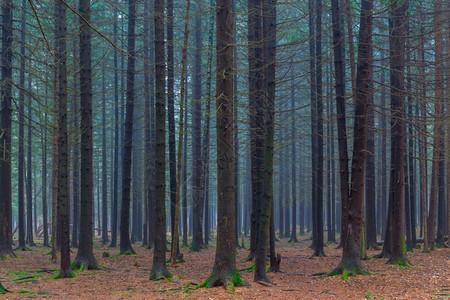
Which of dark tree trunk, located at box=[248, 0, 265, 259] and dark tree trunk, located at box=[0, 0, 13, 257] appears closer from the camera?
dark tree trunk, located at box=[248, 0, 265, 259]

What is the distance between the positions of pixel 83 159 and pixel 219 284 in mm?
6598

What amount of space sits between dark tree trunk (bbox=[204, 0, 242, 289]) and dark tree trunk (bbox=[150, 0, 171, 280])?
246 centimetres

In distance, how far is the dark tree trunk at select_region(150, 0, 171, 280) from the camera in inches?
452

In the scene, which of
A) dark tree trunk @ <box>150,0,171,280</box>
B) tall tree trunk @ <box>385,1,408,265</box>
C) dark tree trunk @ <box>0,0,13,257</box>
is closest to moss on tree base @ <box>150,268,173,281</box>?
dark tree trunk @ <box>150,0,171,280</box>

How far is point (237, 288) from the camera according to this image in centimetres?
905

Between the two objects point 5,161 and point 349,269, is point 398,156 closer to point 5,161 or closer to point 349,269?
point 349,269

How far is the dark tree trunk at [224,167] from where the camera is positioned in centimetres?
927

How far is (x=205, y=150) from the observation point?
22.4 metres

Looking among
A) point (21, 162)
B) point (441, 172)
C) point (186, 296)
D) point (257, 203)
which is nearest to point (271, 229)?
point (257, 203)

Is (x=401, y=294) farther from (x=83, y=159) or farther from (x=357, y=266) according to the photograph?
(x=83, y=159)

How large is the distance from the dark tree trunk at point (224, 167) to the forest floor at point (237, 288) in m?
0.43

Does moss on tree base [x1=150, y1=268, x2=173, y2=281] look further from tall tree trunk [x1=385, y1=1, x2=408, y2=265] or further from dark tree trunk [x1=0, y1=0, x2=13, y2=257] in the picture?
dark tree trunk [x1=0, y1=0, x2=13, y2=257]

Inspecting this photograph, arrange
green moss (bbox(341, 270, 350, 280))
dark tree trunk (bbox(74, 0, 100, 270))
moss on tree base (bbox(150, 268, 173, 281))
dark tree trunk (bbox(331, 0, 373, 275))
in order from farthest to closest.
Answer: dark tree trunk (bbox(74, 0, 100, 270)) < dark tree trunk (bbox(331, 0, 373, 275)) < moss on tree base (bbox(150, 268, 173, 281)) < green moss (bbox(341, 270, 350, 280))

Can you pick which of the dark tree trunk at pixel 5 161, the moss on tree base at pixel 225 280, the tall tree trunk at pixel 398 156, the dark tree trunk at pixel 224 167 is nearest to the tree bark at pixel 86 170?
the dark tree trunk at pixel 5 161
